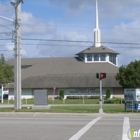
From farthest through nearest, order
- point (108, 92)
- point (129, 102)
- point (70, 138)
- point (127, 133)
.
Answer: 1. point (108, 92)
2. point (129, 102)
3. point (127, 133)
4. point (70, 138)

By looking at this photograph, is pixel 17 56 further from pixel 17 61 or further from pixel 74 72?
pixel 74 72

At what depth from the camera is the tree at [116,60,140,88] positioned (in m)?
60.2

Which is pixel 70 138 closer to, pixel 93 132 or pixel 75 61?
pixel 93 132

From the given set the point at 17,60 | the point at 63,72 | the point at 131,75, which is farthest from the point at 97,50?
the point at 17,60

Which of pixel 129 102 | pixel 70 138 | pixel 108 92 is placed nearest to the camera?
pixel 70 138

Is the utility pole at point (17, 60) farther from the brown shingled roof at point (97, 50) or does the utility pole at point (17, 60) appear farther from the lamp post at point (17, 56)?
the brown shingled roof at point (97, 50)

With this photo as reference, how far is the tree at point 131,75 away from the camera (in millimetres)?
60156

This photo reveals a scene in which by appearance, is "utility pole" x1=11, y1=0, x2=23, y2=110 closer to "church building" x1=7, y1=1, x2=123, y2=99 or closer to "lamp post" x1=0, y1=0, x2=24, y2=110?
"lamp post" x1=0, y1=0, x2=24, y2=110

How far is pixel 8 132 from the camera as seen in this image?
48.6 feet

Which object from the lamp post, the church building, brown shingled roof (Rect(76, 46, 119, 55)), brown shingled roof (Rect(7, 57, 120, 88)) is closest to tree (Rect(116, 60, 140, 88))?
the church building

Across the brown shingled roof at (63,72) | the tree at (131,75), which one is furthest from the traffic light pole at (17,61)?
the brown shingled roof at (63,72)

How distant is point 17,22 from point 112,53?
56242 mm

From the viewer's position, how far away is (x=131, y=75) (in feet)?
198

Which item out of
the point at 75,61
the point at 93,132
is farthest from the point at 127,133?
the point at 75,61
